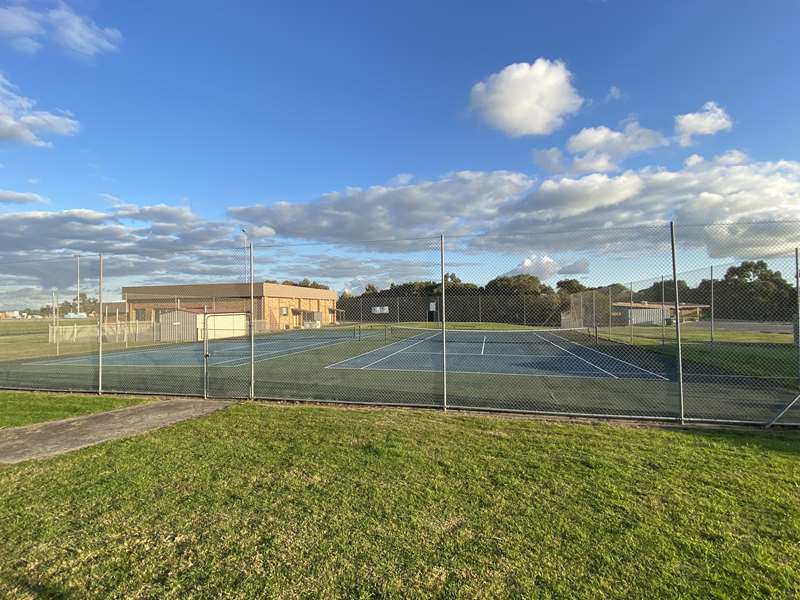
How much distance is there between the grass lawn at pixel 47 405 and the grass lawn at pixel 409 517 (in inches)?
110

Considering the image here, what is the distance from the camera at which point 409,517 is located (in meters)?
3.77

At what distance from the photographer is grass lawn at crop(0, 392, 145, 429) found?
7.67m

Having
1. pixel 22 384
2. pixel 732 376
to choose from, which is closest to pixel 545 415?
pixel 732 376

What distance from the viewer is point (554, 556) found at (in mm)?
3156

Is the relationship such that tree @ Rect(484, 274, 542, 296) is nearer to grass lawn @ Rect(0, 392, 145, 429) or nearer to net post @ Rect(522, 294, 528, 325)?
net post @ Rect(522, 294, 528, 325)

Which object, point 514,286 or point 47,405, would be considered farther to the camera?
point 514,286

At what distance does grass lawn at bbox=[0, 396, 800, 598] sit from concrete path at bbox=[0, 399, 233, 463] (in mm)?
566

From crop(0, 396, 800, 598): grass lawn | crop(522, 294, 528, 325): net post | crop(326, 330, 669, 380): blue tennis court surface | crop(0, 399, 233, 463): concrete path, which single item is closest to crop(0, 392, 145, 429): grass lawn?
crop(0, 399, 233, 463): concrete path

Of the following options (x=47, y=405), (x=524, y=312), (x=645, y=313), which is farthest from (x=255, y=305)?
(x=47, y=405)

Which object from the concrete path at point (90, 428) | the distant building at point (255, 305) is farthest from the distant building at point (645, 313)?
the distant building at point (255, 305)

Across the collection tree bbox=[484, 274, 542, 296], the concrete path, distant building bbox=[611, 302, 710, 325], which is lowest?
the concrete path

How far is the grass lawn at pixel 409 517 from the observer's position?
2908 millimetres

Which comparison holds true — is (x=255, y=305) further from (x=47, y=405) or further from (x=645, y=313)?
(x=47, y=405)

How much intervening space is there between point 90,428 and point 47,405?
263cm
